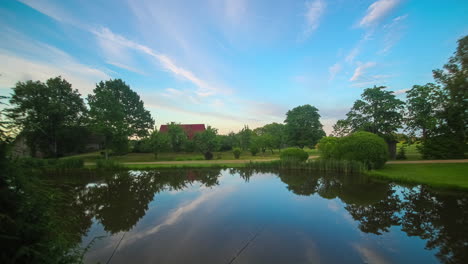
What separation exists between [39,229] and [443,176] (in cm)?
1747

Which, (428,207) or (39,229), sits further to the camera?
(428,207)

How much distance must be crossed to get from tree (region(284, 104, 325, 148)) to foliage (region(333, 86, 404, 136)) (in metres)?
10.7

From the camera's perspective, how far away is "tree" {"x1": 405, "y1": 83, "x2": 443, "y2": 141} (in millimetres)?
17969

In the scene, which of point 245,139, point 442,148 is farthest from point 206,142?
point 442,148

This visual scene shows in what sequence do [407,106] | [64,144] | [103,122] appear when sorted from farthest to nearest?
1. [64,144]
2. [103,122]
3. [407,106]

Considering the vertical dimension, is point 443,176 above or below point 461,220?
above

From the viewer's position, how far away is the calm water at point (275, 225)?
4191 mm

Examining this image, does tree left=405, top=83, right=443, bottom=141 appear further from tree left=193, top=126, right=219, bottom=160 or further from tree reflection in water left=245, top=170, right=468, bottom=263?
tree left=193, top=126, right=219, bottom=160

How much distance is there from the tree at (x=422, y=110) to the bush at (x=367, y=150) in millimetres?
8459

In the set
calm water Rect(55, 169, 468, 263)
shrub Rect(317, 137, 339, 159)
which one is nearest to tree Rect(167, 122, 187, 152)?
calm water Rect(55, 169, 468, 263)

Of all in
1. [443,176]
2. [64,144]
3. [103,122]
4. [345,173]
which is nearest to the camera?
[443,176]

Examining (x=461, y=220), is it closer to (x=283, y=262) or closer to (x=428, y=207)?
(x=428, y=207)

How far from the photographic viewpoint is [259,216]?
640 centimetres

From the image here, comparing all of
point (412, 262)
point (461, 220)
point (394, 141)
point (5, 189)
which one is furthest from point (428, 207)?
point (394, 141)
